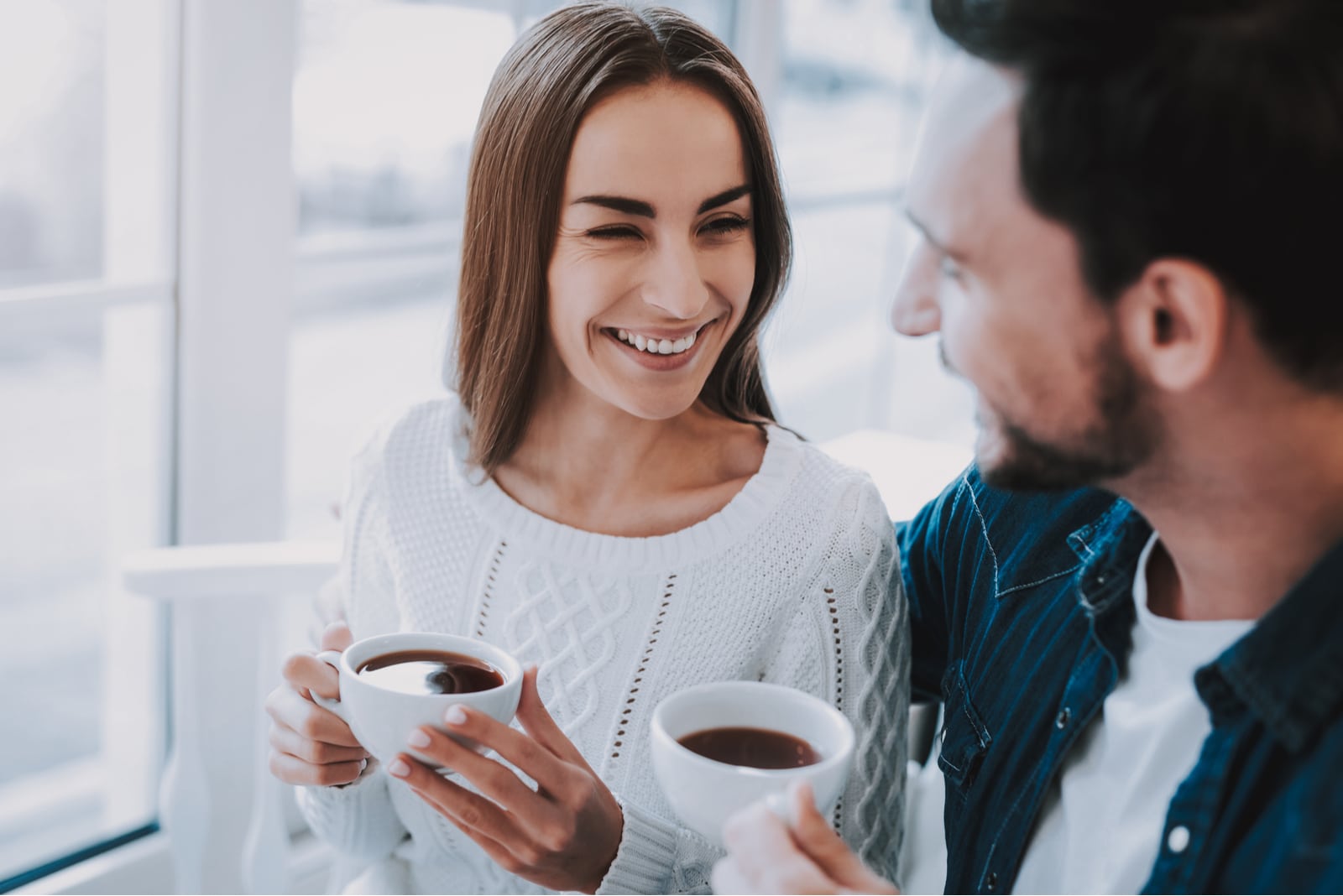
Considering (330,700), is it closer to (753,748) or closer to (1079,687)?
(753,748)

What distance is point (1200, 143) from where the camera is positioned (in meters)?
0.77

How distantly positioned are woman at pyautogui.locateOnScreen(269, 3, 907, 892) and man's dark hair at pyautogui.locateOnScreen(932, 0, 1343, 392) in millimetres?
455

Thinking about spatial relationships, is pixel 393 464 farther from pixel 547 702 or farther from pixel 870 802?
pixel 870 802

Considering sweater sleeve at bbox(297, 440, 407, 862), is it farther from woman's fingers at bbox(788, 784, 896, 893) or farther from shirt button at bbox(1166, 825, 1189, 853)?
shirt button at bbox(1166, 825, 1189, 853)

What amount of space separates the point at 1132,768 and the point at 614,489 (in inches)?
25.6

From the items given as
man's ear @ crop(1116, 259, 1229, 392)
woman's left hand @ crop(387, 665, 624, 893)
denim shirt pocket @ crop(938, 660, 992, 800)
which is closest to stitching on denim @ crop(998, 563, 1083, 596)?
denim shirt pocket @ crop(938, 660, 992, 800)

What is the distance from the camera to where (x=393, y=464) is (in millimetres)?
1513

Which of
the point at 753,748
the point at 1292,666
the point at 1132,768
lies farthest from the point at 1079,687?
the point at 753,748

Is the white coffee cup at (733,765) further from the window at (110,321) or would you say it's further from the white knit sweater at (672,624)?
the window at (110,321)

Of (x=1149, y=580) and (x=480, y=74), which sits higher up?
(x=480, y=74)

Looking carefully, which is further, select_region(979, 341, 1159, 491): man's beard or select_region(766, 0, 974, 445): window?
select_region(766, 0, 974, 445): window

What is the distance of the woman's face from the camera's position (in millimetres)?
1217

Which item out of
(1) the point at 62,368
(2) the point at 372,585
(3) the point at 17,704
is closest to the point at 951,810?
(2) the point at 372,585

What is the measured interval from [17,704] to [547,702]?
2.08 metres
